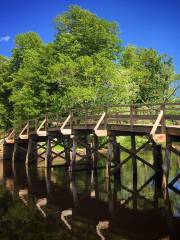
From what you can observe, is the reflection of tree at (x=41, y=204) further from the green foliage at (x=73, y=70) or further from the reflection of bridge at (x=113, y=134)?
the green foliage at (x=73, y=70)

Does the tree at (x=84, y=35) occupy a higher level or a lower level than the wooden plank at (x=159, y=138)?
higher

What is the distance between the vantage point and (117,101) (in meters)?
30.7

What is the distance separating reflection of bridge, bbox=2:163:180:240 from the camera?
10609mm

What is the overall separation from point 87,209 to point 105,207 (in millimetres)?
716

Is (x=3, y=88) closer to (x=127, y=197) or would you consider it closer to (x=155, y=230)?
(x=127, y=197)

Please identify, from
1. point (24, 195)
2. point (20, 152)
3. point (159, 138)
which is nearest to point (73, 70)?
point (20, 152)

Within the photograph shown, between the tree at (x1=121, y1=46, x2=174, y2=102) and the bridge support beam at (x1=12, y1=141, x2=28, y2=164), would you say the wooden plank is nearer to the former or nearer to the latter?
the bridge support beam at (x1=12, y1=141, x2=28, y2=164)

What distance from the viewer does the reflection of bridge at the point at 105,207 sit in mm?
10609

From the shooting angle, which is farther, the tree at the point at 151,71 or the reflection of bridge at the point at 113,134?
the tree at the point at 151,71

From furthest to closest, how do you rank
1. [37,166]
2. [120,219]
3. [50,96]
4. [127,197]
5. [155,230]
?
1. [50,96]
2. [37,166]
3. [127,197]
4. [120,219]
5. [155,230]

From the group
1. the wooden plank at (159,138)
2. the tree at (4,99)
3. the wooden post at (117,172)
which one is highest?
the tree at (4,99)

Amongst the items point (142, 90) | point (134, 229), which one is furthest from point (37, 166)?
point (142, 90)

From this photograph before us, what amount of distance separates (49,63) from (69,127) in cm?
1314

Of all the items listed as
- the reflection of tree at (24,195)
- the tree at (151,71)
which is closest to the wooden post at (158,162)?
the reflection of tree at (24,195)
